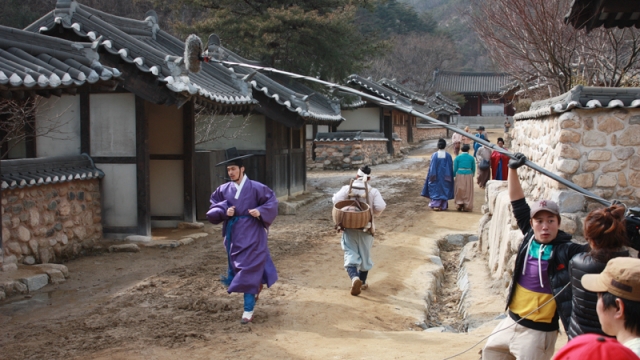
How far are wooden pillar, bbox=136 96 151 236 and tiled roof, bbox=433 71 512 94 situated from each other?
137 ft

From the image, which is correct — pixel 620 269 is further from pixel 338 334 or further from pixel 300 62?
pixel 300 62

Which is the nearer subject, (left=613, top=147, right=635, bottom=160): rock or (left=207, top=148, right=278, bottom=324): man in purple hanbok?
(left=207, top=148, right=278, bottom=324): man in purple hanbok

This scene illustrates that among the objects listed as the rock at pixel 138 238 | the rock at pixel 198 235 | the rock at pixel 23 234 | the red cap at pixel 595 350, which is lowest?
the rock at pixel 198 235

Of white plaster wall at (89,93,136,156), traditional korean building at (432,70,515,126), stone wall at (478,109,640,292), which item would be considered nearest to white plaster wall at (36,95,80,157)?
white plaster wall at (89,93,136,156)

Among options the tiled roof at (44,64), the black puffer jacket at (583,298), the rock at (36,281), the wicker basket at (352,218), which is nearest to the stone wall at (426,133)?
the wicker basket at (352,218)

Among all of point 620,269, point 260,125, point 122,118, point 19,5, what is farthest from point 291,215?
point 19,5

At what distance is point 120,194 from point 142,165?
677 millimetres

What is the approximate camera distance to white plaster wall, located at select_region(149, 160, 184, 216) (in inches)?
457

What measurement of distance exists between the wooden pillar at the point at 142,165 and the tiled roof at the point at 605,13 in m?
6.93

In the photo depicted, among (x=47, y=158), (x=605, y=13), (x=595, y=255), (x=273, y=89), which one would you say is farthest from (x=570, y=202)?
(x=273, y=89)

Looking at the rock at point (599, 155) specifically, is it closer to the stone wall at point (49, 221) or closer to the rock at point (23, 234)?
the stone wall at point (49, 221)

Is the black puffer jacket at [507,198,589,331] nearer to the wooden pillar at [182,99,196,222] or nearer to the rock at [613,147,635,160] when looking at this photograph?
the rock at [613,147,635,160]

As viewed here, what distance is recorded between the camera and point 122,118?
10.2 meters

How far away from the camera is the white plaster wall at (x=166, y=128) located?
11.6 m
